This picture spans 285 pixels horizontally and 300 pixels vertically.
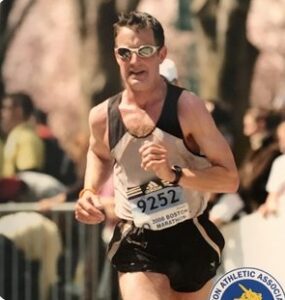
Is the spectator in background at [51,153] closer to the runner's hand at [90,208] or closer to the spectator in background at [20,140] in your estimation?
the spectator in background at [20,140]

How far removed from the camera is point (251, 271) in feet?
14.1

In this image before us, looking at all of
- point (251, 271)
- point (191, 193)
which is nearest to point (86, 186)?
point (191, 193)

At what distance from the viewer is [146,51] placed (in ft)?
13.8

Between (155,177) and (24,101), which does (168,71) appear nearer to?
(155,177)

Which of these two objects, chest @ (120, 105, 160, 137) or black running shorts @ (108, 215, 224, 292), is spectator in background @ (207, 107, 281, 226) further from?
chest @ (120, 105, 160, 137)

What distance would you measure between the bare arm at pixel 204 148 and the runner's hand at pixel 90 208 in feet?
0.85

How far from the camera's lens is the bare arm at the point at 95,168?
4.32 meters

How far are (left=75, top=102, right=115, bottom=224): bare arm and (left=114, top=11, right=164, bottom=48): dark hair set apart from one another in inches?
12.4

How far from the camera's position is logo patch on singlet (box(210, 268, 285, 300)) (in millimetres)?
4285

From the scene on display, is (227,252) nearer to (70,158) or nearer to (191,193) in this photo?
(191,193)

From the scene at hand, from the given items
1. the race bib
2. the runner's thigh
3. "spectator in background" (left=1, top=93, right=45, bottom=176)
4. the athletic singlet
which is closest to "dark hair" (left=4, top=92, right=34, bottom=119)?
"spectator in background" (left=1, top=93, right=45, bottom=176)

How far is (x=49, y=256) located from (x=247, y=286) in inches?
31.4

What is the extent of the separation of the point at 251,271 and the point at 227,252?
11 cm

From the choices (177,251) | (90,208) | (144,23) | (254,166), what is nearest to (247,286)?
(177,251)
